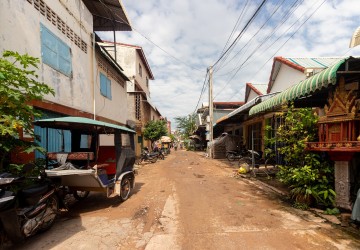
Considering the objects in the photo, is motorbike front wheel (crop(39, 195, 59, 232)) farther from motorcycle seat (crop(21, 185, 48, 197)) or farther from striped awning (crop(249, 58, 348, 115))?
striped awning (crop(249, 58, 348, 115))

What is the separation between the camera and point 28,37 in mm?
6840

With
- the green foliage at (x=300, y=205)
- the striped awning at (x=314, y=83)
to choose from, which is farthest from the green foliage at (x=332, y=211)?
the striped awning at (x=314, y=83)

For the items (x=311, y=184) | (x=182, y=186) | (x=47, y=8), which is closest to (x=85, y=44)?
(x=47, y=8)

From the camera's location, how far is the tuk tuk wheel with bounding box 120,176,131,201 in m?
6.99

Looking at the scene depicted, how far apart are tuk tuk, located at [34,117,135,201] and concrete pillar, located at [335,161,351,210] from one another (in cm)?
547

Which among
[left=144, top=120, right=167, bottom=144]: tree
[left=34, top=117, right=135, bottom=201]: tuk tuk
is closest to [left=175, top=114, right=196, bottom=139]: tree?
[left=144, top=120, right=167, bottom=144]: tree

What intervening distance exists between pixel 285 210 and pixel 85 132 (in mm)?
6125

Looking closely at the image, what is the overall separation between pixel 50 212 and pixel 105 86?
9.50 meters

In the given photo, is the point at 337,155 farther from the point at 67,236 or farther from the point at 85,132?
the point at 85,132

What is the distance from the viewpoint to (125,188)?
727 centimetres

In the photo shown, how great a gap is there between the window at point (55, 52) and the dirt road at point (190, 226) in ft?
15.2

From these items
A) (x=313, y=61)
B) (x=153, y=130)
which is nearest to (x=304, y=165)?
(x=313, y=61)

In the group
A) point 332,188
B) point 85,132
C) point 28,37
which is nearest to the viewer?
point 332,188

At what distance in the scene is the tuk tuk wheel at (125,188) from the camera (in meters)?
6.99
